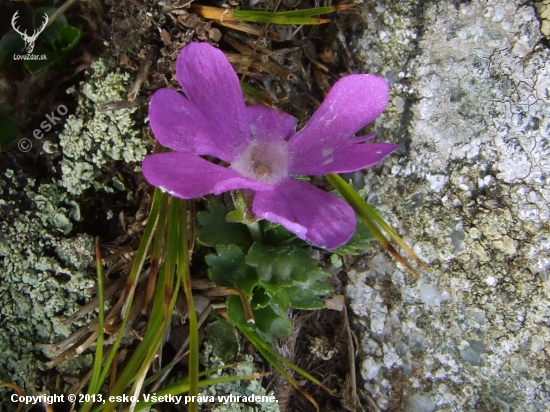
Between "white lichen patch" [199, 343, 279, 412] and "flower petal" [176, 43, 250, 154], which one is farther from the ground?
"flower petal" [176, 43, 250, 154]

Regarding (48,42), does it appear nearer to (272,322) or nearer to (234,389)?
(272,322)

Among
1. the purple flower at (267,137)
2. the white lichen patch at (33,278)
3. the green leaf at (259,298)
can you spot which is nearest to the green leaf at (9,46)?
the white lichen patch at (33,278)

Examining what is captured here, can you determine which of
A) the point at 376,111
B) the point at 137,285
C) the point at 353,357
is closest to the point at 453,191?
the point at 376,111

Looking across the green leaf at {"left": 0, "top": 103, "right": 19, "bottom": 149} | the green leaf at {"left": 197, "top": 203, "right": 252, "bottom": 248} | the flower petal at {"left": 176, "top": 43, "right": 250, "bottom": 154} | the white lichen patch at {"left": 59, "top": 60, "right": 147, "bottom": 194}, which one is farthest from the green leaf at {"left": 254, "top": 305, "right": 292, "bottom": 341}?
the green leaf at {"left": 0, "top": 103, "right": 19, "bottom": 149}

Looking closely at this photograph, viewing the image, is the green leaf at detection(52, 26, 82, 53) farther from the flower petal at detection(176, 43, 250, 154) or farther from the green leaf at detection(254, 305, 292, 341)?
the green leaf at detection(254, 305, 292, 341)

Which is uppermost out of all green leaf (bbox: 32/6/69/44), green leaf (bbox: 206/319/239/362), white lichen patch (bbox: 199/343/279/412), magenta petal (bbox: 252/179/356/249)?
green leaf (bbox: 32/6/69/44)

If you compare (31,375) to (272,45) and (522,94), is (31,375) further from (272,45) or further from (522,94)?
(522,94)

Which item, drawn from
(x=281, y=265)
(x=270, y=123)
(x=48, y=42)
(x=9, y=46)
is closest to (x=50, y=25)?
(x=48, y=42)
